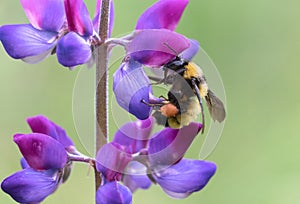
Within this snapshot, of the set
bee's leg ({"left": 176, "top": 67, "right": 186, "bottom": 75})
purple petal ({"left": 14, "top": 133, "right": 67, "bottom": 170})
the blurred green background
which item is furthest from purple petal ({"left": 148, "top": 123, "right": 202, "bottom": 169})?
the blurred green background

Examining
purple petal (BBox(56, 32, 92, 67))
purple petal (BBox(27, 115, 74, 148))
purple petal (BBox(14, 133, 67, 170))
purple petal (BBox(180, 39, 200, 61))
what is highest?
purple petal (BBox(180, 39, 200, 61))

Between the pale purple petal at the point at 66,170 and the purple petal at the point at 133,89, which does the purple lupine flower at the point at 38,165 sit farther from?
the purple petal at the point at 133,89

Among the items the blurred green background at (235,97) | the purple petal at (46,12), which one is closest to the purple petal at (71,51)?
the purple petal at (46,12)

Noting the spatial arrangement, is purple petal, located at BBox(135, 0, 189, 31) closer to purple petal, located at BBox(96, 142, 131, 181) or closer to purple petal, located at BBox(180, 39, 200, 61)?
purple petal, located at BBox(180, 39, 200, 61)

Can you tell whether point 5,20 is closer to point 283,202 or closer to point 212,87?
point 283,202

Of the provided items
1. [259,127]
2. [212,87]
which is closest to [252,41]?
[259,127]

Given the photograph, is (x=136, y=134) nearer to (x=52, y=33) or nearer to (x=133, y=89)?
(x=133, y=89)
